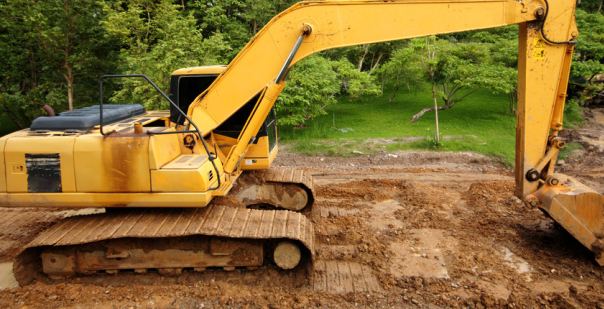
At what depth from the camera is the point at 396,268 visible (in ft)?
18.1

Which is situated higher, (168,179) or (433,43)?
(433,43)

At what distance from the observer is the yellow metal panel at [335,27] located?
5133 mm

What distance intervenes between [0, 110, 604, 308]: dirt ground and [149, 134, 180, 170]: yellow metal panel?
1.37 metres

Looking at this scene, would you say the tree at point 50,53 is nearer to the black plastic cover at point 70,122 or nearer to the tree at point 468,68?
the black plastic cover at point 70,122

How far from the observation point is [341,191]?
28.5 ft

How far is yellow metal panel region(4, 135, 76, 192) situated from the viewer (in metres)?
5.05

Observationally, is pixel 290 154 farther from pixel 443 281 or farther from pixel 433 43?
pixel 443 281

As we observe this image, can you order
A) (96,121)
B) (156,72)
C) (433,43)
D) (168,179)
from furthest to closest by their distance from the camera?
(433,43), (156,72), (96,121), (168,179)

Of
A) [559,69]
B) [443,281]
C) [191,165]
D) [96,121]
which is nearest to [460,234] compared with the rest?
[443,281]

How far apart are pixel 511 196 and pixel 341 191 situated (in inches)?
124

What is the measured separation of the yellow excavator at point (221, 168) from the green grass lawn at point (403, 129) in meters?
6.27

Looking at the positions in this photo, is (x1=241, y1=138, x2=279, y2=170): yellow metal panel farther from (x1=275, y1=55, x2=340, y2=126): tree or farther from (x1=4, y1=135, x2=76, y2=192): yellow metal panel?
(x1=275, y1=55, x2=340, y2=126): tree

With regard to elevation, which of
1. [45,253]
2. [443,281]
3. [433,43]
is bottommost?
[443,281]

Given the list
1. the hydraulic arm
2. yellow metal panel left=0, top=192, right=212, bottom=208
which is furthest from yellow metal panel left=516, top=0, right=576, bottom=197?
yellow metal panel left=0, top=192, right=212, bottom=208
